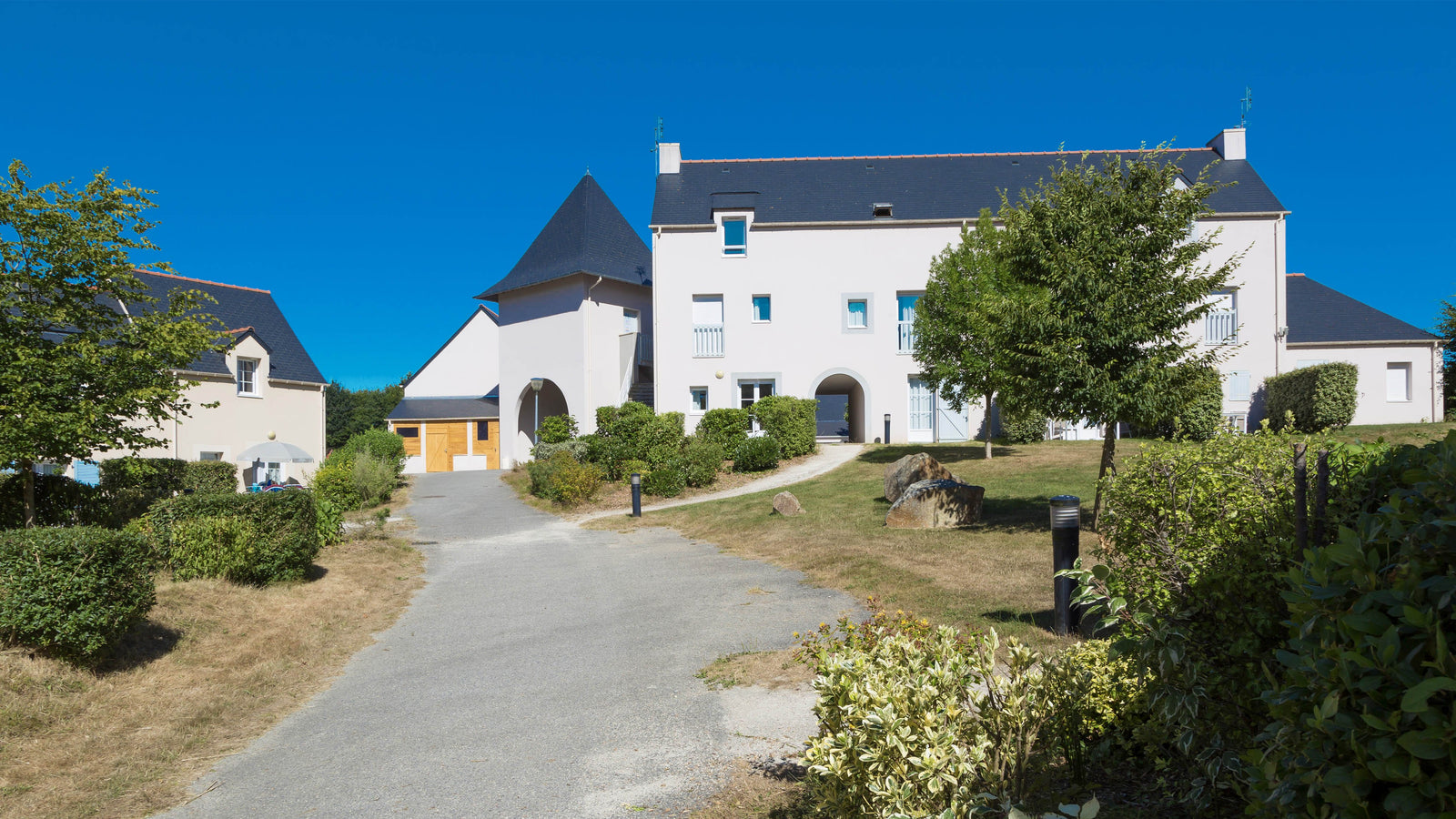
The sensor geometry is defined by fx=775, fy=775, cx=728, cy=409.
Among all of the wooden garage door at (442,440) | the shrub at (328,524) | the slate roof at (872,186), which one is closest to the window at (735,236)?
the slate roof at (872,186)

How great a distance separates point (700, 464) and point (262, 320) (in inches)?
735

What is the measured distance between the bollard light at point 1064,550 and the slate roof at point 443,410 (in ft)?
98.0

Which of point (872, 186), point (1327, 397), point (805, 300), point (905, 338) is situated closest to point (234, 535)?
point (805, 300)

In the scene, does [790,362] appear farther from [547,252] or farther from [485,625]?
[485,625]

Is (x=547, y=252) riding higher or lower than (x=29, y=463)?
higher

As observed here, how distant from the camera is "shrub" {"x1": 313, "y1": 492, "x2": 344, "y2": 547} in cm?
1227

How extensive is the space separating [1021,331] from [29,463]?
39.5 feet

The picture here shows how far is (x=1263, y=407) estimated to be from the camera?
81.0 feet

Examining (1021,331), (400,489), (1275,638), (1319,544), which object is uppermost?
(1021,331)

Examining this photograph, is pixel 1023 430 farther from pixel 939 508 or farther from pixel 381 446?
pixel 381 446

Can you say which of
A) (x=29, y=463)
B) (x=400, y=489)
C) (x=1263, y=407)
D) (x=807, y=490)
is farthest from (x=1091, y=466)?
(x=400, y=489)

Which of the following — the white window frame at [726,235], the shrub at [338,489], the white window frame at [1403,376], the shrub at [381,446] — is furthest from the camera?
the shrub at [381,446]

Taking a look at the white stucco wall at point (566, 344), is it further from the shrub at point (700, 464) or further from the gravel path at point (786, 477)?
the gravel path at point (786, 477)

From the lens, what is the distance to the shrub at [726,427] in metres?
22.7
